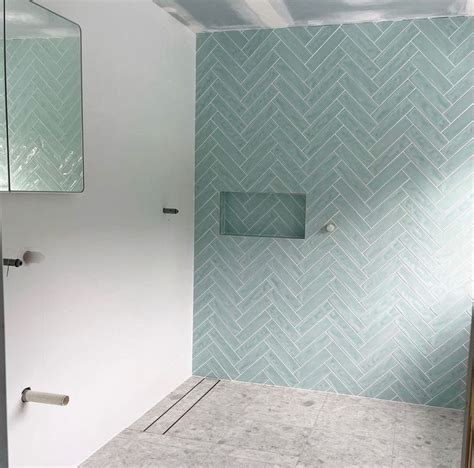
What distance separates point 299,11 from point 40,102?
160 cm

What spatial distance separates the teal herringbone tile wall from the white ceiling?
0.28 feet

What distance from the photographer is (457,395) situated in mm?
3023

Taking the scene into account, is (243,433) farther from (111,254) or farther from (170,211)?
(170,211)

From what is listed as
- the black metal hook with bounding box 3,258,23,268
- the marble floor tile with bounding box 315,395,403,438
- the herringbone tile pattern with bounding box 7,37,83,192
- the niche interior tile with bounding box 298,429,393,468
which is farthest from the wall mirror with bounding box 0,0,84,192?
the marble floor tile with bounding box 315,395,403,438

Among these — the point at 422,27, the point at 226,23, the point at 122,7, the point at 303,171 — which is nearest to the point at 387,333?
the point at 303,171

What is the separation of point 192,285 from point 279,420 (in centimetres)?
102

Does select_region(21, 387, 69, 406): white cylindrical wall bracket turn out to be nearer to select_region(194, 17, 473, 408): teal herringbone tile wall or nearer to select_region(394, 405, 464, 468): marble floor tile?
select_region(394, 405, 464, 468): marble floor tile

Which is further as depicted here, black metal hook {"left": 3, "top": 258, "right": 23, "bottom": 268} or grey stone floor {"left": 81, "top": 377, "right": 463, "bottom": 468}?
grey stone floor {"left": 81, "top": 377, "right": 463, "bottom": 468}

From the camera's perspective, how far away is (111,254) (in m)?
2.47

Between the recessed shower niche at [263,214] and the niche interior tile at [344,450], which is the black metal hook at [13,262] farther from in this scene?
the recessed shower niche at [263,214]

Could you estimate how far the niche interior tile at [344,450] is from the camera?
240 centimetres

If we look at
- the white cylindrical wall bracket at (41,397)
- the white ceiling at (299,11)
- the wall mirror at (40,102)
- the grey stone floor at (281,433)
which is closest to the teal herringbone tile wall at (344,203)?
the white ceiling at (299,11)

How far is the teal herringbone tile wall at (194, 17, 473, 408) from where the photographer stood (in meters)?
2.96

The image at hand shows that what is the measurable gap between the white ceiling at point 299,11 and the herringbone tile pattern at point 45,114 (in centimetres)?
101
